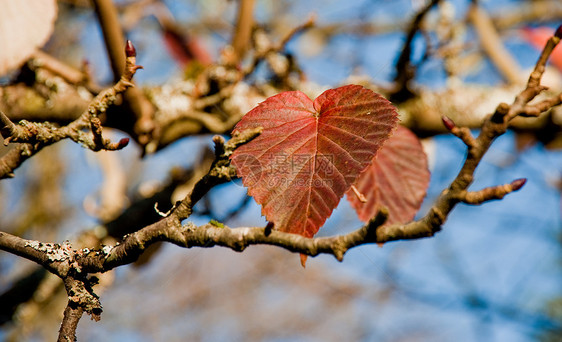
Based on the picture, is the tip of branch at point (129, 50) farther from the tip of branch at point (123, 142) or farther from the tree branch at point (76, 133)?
the tip of branch at point (123, 142)

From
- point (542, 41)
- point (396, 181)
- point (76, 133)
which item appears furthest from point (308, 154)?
point (542, 41)

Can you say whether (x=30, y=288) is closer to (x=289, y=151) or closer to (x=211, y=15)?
(x=289, y=151)

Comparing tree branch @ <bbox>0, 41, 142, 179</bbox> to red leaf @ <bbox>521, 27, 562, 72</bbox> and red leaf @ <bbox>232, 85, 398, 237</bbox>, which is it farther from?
red leaf @ <bbox>521, 27, 562, 72</bbox>

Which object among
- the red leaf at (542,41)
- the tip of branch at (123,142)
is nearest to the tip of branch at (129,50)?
the tip of branch at (123,142)

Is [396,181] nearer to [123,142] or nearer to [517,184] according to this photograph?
[517,184]

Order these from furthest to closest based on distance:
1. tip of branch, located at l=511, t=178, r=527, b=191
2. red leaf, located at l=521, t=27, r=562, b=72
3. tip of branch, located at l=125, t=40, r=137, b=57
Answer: red leaf, located at l=521, t=27, r=562, b=72
tip of branch, located at l=125, t=40, r=137, b=57
tip of branch, located at l=511, t=178, r=527, b=191

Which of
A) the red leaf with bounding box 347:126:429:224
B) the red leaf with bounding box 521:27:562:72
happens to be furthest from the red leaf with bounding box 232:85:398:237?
the red leaf with bounding box 521:27:562:72
